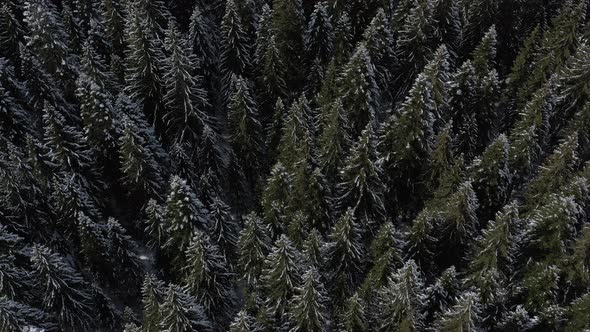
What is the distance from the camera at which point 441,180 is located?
34094mm

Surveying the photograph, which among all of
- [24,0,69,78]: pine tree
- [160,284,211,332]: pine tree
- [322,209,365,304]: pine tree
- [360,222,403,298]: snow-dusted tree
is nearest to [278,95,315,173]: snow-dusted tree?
[322,209,365,304]: pine tree

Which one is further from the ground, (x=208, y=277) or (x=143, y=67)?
(x=143, y=67)

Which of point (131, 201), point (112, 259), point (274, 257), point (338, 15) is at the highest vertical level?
point (338, 15)

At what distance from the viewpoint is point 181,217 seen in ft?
97.1

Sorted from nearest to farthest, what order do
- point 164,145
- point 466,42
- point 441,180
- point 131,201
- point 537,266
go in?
point 537,266 → point 441,180 → point 131,201 → point 164,145 → point 466,42

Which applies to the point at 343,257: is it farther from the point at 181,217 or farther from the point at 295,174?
the point at 181,217

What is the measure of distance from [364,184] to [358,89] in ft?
23.6

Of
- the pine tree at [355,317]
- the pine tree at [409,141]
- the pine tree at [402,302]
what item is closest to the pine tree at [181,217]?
the pine tree at [355,317]

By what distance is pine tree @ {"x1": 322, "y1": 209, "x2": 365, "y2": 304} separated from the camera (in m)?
29.8

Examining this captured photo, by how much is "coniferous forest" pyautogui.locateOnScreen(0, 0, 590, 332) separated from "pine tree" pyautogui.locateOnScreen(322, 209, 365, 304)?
0.44 ft

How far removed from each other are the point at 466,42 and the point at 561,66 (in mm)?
8558

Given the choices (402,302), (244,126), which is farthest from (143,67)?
(402,302)

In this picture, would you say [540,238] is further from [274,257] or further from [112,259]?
[112,259]

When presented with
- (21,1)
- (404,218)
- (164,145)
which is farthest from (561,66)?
(21,1)
